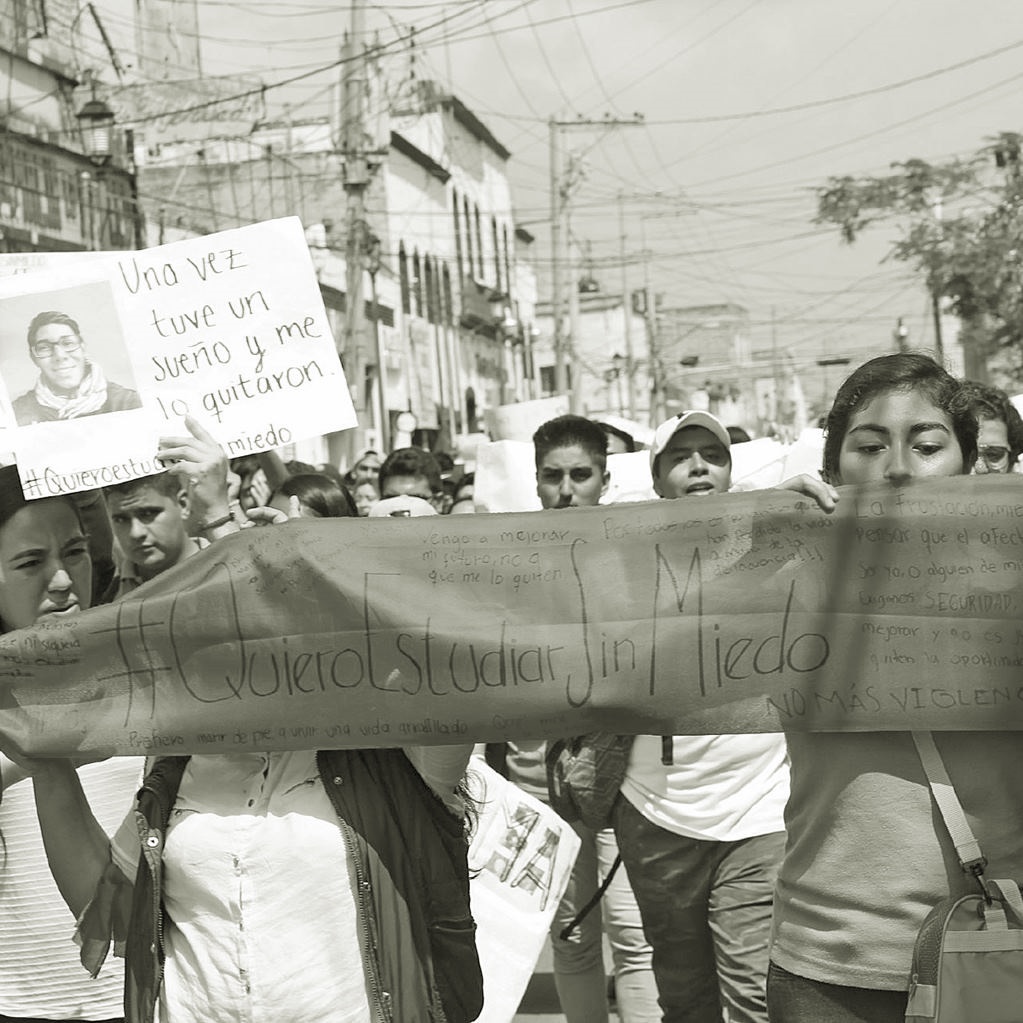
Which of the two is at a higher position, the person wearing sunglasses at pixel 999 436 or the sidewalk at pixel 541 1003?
the person wearing sunglasses at pixel 999 436

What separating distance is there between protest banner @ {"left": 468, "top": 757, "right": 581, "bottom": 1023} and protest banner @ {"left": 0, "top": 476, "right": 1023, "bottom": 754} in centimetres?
122

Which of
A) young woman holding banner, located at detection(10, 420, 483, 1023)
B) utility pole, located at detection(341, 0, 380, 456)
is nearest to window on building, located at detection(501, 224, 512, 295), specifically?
utility pole, located at detection(341, 0, 380, 456)

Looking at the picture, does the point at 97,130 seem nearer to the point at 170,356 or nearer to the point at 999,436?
the point at 999,436

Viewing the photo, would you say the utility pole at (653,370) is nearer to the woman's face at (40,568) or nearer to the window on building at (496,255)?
the window on building at (496,255)

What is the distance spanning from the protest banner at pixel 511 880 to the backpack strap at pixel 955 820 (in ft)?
5.30

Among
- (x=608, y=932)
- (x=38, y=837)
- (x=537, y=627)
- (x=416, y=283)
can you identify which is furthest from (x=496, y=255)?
(x=537, y=627)

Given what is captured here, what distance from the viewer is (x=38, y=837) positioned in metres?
3.37

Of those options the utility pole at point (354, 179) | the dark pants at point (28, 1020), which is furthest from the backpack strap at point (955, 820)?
the utility pole at point (354, 179)

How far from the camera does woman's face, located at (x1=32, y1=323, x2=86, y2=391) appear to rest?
383 cm

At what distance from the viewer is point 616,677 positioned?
315 centimetres

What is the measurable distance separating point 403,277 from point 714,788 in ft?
139

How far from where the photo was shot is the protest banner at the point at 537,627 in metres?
3.11

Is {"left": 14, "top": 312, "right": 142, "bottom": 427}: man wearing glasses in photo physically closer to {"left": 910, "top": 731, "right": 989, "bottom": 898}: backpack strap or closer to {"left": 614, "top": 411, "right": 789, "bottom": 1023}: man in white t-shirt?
{"left": 614, "top": 411, "right": 789, "bottom": 1023}: man in white t-shirt

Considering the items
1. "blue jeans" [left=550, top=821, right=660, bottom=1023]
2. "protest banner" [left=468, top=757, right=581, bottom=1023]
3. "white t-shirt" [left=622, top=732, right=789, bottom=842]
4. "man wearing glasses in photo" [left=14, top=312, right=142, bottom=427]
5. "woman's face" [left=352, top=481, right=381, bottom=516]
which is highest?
"man wearing glasses in photo" [left=14, top=312, right=142, bottom=427]
